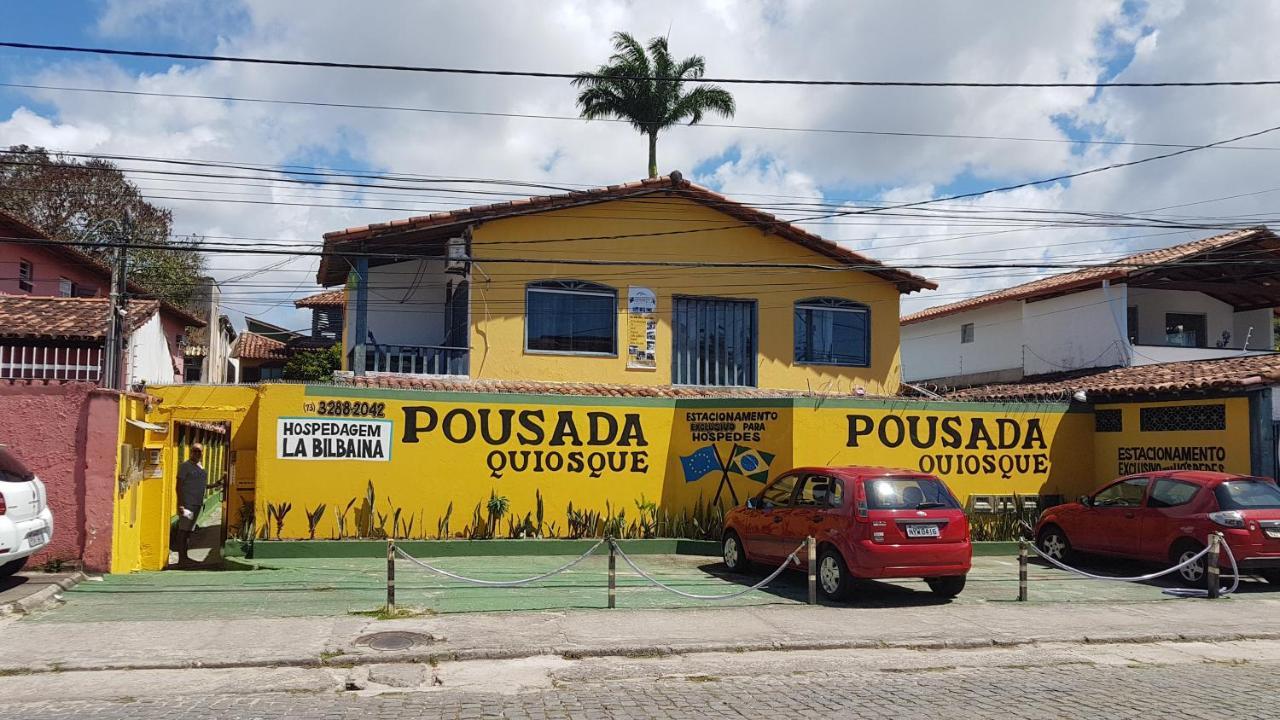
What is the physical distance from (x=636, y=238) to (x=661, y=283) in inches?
43.4

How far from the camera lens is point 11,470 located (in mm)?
9812

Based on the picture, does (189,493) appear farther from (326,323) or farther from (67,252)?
(326,323)

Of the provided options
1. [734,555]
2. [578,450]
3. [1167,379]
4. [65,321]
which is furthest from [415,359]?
[1167,379]

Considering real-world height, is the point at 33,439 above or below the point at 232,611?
above

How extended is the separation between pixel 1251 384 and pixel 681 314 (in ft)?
34.5

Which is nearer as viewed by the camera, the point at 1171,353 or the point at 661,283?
the point at 661,283

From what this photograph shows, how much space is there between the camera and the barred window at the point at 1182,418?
50.7 ft

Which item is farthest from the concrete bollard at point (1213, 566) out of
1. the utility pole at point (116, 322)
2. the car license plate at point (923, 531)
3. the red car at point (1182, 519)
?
the utility pole at point (116, 322)

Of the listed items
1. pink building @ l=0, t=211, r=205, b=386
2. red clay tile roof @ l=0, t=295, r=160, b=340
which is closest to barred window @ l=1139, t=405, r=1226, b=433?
pink building @ l=0, t=211, r=205, b=386

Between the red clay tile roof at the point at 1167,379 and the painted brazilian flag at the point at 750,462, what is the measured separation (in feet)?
17.9

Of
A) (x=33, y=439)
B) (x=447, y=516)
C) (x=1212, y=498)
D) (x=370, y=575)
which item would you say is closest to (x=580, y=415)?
(x=447, y=516)

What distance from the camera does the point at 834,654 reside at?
28.6 feet

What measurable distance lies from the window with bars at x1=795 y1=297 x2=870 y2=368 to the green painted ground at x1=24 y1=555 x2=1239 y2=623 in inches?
320

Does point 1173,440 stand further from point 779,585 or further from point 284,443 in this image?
point 284,443
